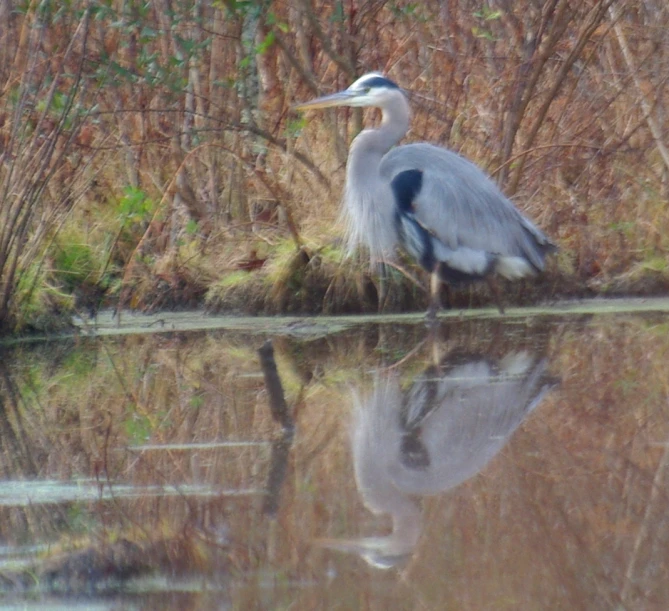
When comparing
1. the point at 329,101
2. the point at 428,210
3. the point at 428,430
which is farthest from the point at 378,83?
the point at 428,430

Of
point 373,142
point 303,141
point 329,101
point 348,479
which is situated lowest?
point 348,479

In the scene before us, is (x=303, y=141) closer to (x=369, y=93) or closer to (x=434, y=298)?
(x=369, y=93)

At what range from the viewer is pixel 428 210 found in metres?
8.43

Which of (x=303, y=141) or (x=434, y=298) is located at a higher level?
(x=303, y=141)

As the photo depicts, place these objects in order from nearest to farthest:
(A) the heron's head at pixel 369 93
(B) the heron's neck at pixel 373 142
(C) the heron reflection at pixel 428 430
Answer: (C) the heron reflection at pixel 428 430 < (A) the heron's head at pixel 369 93 < (B) the heron's neck at pixel 373 142

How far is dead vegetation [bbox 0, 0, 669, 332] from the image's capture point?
868 cm

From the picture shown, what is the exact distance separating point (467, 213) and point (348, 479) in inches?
194

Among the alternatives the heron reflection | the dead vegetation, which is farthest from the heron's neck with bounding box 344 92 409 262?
the heron reflection

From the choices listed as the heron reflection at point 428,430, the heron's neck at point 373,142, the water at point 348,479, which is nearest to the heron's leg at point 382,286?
the heron's neck at point 373,142

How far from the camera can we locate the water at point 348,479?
271 cm

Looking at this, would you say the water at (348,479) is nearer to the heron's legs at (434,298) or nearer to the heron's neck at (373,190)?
the heron's legs at (434,298)

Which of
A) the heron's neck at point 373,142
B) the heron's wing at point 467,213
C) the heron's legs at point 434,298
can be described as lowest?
the heron's legs at point 434,298

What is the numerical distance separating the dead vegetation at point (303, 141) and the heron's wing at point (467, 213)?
18.3 inches

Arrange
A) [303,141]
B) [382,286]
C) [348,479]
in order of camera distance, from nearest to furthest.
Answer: [348,479] → [382,286] → [303,141]
